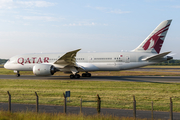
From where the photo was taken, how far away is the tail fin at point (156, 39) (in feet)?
107

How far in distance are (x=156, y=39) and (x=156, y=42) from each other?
487 millimetres

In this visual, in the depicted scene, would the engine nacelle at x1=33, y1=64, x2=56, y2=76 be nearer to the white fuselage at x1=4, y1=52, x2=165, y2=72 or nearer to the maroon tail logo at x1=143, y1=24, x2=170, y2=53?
the white fuselage at x1=4, y1=52, x2=165, y2=72

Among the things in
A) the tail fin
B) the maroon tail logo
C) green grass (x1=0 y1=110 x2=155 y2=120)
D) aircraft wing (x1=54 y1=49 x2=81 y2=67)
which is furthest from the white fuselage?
green grass (x1=0 y1=110 x2=155 y2=120)

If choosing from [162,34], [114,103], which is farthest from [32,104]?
[162,34]

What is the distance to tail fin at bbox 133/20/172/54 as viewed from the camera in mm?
32531

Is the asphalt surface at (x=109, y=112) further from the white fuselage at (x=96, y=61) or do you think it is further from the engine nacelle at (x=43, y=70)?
the white fuselage at (x=96, y=61)

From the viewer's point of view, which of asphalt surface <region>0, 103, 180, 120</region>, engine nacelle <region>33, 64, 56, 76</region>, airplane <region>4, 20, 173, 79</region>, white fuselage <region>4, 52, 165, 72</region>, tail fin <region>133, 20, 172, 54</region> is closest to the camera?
asphalt surface <region>0, 103, 180, 120</region>

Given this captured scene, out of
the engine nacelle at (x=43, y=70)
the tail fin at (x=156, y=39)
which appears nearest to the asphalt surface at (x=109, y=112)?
the engine nacelle at (x=43, y=70)

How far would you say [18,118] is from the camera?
411 inches

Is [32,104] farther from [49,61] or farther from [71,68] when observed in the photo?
[49,61]

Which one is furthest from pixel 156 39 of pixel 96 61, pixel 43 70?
pixel 43 70

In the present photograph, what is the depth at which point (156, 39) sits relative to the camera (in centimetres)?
3294

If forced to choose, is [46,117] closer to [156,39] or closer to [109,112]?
[109,112]

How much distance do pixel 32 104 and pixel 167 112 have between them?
9017 mm
